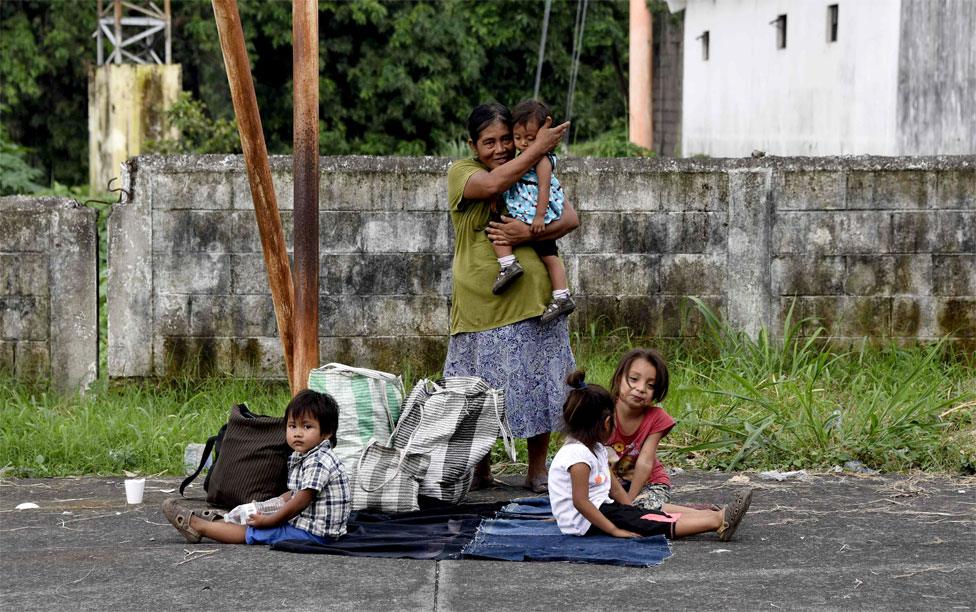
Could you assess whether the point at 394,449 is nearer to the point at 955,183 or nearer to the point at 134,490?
the point at 134,490

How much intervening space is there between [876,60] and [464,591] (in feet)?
30.3

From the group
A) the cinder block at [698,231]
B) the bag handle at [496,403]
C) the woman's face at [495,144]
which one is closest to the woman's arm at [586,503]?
the bag handle at [496,403]

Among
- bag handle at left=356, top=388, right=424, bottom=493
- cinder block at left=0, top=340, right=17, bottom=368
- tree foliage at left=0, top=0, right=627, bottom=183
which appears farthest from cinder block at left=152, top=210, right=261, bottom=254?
tree foliage at left=0, top=0, right=627, bottom=183

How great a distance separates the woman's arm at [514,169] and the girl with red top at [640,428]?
921mm

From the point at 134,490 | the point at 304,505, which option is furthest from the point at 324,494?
the point at 134,490

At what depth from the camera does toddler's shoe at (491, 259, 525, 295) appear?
18.5 feet

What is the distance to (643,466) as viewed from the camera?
5.13m

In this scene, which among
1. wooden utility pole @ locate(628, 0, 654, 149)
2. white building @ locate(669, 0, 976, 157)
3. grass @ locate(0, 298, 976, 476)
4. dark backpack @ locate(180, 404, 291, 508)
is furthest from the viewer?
wooden utility pole @ locate(628, 0, 654, 149)

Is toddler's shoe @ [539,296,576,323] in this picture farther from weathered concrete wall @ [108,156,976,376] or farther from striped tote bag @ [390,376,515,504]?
weathered concrete wall @ [108,156,976,376]

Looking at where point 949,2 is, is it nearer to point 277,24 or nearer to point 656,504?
point 656,504

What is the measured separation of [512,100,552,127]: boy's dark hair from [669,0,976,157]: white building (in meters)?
5.47

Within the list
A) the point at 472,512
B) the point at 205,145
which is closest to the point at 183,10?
the point at 205,145

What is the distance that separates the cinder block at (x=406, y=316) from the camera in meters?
7.60

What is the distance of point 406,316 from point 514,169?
7.44 feet
